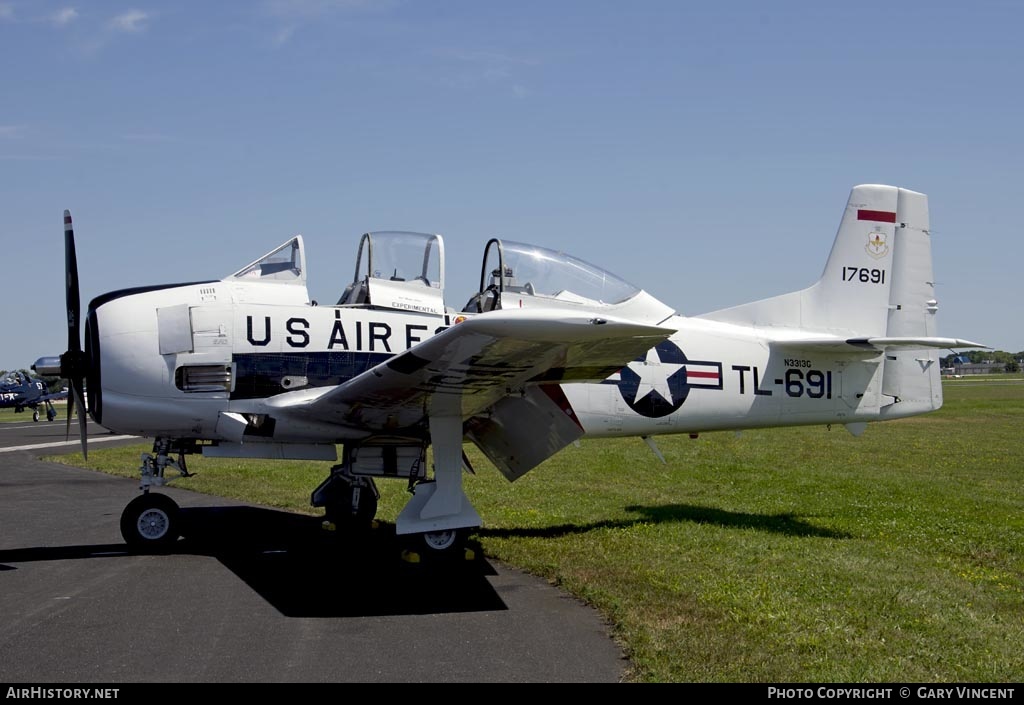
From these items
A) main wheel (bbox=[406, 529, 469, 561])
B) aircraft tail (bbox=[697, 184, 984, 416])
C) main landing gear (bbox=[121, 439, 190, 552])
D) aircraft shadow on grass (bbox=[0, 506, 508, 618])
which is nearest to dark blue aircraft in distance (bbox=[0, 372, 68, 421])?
aircraft shadow on grass (bbox=[0, 506, 508, 618])

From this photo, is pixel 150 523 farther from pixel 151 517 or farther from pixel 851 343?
pixel 851 343

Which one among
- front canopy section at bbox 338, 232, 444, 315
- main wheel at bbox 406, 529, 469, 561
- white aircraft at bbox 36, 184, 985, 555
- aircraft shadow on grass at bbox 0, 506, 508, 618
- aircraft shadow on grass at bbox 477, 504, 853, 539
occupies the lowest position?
aircraft shadow on grass at bbox 477, 504, 853, 539

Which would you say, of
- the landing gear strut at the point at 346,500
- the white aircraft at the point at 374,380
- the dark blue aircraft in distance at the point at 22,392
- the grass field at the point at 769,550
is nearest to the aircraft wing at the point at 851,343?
the white aircraft at the point at 374,380

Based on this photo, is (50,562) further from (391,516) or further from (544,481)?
(544,481)

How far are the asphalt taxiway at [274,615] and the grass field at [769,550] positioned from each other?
0.56 metres

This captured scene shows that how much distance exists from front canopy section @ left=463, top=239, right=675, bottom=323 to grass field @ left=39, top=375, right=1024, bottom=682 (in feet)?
8.44

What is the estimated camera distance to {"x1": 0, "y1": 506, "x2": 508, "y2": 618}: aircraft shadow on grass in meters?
7.22

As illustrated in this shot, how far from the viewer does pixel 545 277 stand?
9469 mm

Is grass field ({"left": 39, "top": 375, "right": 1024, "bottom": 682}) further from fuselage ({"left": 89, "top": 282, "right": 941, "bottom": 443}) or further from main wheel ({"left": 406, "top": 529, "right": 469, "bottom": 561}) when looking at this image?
fuselage ({"left": 89, "top": 282, "right": 941, "bottom": 443})

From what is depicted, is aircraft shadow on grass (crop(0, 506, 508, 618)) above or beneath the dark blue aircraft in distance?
above

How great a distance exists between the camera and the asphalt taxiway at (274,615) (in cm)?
552

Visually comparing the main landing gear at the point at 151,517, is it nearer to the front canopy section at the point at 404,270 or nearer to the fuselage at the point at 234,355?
the fuselage at the point at 234,355

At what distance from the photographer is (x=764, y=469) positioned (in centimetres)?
1705
